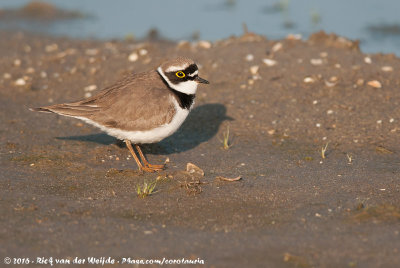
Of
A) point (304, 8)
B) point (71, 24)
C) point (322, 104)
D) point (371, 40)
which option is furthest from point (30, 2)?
point (322, 104)

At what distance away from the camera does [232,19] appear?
45.7 feet

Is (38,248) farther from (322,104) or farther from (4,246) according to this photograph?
(322,104)

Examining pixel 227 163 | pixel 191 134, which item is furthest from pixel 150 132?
pixel 191 134

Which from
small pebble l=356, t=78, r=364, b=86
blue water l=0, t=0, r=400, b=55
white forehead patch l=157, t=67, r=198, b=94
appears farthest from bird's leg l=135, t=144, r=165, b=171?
blue water l=0, t=0, r=400, b=55

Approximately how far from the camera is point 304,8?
14.5 meters

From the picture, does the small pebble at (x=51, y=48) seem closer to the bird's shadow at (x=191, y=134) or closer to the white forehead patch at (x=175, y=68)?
the bird's shadow at (x=191, y=134)

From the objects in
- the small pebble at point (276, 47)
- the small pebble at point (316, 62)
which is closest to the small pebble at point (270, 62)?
the small pebble at point (276, 47)

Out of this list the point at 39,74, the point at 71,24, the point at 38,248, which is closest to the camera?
the point at 38,248

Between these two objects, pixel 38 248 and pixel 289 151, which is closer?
pixel 38 248

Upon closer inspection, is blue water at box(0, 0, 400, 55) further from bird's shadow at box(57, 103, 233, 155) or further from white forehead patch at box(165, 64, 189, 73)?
white forehead patch at box(165, 64, 189, 73)

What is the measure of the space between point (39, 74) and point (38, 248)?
5.79 meters

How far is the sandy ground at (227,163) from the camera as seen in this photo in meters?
4.49

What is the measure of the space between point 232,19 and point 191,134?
268 inches

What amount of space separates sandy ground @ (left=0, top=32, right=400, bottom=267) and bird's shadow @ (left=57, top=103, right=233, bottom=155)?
26mm
